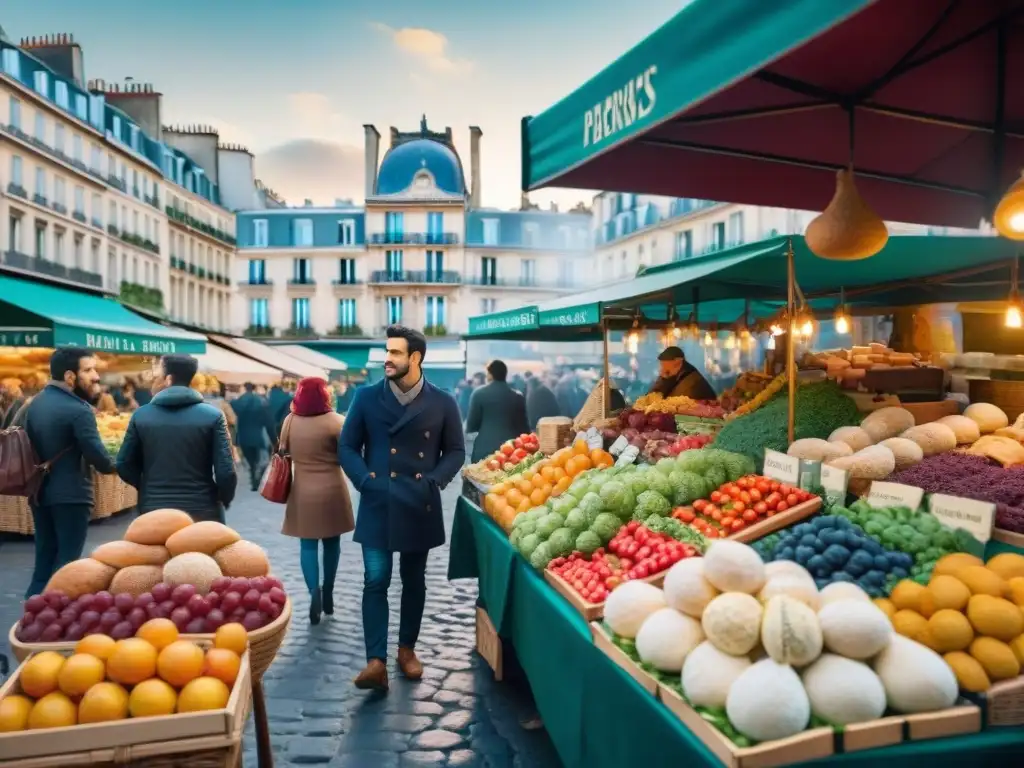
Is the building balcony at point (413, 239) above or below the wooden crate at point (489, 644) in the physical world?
above

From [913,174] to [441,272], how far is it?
40895 mm

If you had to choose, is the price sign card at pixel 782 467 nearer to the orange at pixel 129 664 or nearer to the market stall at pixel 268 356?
the orange at pixel 129 664

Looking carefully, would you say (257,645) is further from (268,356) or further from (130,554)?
(268,356)

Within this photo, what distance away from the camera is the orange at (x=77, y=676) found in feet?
7.52

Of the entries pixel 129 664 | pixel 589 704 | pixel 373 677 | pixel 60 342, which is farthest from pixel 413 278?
pixel 129 664

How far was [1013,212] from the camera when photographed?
3.13 metres

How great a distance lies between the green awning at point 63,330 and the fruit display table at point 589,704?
265 inches

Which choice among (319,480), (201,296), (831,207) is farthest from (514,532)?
(201,296)

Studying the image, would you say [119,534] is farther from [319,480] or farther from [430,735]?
[430,735]

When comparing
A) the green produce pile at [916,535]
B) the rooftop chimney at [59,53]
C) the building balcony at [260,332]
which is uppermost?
the rooftop chimney at [59,53]

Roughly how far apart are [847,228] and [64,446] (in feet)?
16.0

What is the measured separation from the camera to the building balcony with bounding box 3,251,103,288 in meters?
23.4

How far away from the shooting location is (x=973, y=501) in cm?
308

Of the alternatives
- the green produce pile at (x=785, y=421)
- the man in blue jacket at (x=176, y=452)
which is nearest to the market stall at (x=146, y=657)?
the man in blue jacket at (x=176, y=452)
